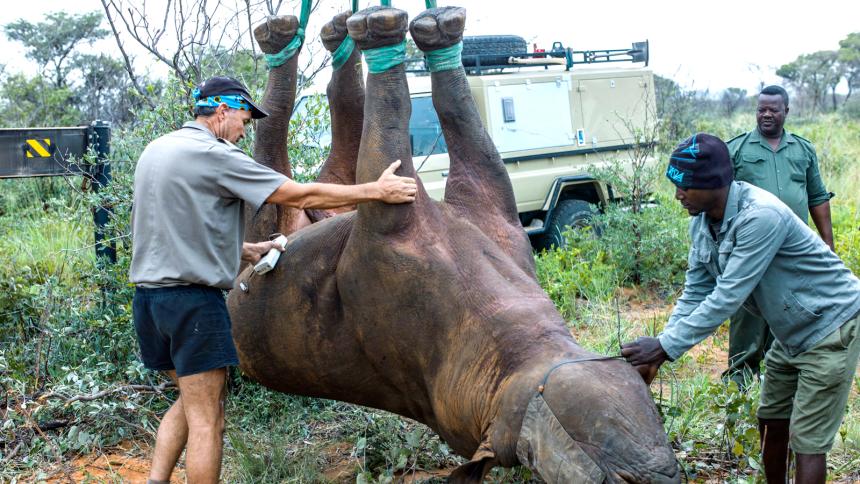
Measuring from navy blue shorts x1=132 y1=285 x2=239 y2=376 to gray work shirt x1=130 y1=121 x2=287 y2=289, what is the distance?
6 cm

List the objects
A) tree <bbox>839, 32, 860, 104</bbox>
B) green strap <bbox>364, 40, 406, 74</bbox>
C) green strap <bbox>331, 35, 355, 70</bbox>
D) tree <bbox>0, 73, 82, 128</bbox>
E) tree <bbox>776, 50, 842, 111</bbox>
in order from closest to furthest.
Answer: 1. green strap <bbox>364, 40, 406, 74</bbox>
2. green strap <bbox>331, 35, 355, 70</bbox>
3. tree <bbox>0, 73, 82, 128</bbox>
4. tree <bbox>776, 50, 842, 111</bbox>
5. tree <bbox>839, 32, 860, 104</bbox>

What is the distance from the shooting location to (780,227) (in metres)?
3.95

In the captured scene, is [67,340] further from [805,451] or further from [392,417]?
[805,451]

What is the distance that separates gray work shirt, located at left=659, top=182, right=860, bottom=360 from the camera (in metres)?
3.92

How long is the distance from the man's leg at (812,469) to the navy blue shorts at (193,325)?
8.52 ft

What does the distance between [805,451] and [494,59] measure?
292 inches

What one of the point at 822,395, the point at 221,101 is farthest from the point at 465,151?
the point at 822,395

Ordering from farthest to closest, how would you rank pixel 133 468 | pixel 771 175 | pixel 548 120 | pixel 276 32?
1. pixel 548 120
2. pixel 771 175
3. pixel 133 468
4. pixel 276 32

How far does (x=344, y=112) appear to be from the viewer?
5195 mm

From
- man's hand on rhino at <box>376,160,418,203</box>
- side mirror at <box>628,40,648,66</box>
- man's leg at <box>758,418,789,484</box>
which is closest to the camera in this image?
man's hand on rhino at <box>376,160,418,203</box>

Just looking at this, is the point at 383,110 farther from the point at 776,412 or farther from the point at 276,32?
the point at 776,412

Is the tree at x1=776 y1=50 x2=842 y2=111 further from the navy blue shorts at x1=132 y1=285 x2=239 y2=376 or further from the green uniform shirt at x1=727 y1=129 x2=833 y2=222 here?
the navy blue shorts at x1=132 y1=285 x2=239 y2=376

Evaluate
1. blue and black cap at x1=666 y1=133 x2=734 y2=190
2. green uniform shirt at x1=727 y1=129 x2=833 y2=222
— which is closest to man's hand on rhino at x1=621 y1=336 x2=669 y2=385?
blue and black cap at x1=666 y1=133 x2=734 y2=190

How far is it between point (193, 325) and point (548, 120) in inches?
289
